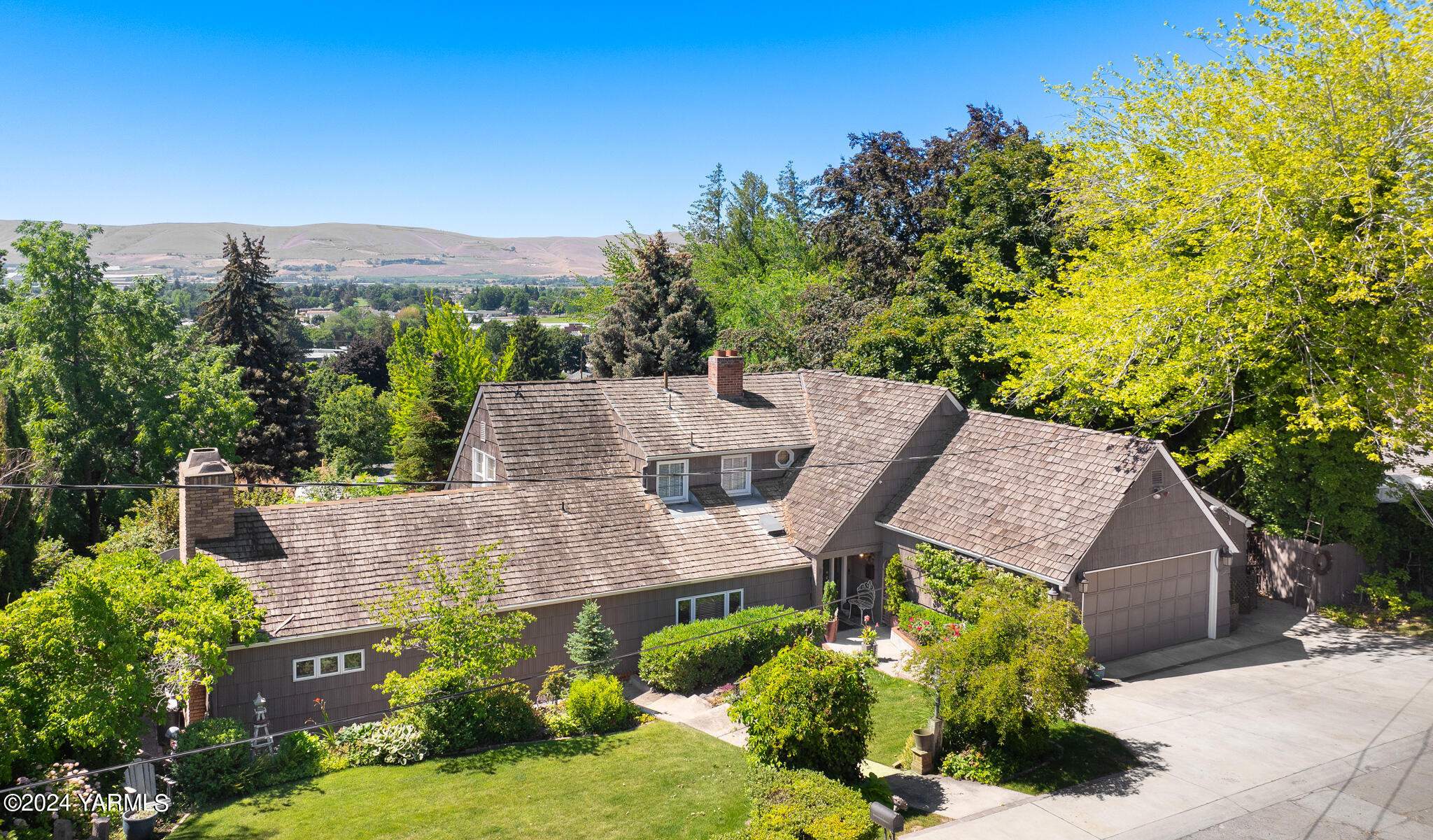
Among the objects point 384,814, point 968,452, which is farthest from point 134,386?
point 968,452

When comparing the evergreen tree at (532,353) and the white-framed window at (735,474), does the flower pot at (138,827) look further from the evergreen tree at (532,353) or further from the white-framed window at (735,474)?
the evergreen tree at (532,353)

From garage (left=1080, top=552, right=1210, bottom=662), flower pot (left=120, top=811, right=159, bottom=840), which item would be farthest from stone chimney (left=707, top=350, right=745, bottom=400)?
flower pot (left=120, top=811, right=159, bottom=840)

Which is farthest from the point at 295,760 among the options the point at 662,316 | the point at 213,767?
the point at 662,316

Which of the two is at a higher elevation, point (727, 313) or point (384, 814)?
point (727, 313)

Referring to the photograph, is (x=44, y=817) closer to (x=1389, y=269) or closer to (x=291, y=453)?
(x=1389, y=269)

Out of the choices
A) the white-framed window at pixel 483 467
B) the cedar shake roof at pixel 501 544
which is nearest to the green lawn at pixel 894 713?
the cedar shake roof at pixel 501 544

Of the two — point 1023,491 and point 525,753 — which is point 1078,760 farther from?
point 525,753

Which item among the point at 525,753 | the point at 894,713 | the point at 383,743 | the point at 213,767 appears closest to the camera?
the point at 213,767
